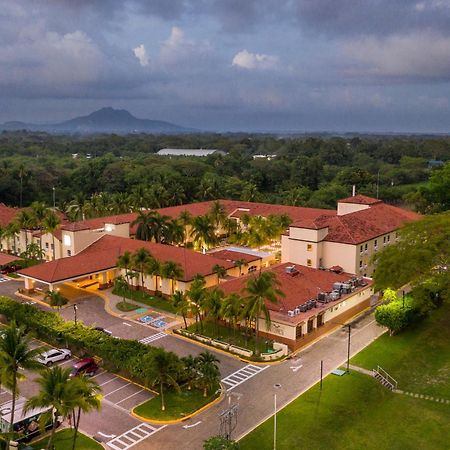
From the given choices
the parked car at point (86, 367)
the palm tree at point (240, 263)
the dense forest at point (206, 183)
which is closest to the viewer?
the parked car at point (86, 367)

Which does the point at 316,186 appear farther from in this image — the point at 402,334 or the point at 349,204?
the point at 402,334

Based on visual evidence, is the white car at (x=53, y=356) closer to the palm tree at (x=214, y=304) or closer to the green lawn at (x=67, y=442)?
the green lawn at (x=67, y=442)

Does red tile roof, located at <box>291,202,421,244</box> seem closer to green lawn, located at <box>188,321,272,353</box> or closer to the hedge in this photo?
green lawn, located at <box>188,321,272,353</box>

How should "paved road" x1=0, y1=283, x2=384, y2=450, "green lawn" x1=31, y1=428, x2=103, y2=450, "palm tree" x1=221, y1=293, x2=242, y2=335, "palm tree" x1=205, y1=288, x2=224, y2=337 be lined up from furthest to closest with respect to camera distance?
"palm tree" x1=205, y1=288, x2=224, y2=337 < "palm tree" x1=221, y1=293, x2=242, y2=335 < "paved road" x1=0, y1=283, x2=384, y2=450 < "green lawn" x1=31, y1=428, x2=103, y2=450

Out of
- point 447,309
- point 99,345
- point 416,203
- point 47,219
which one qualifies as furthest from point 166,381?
point 416,203

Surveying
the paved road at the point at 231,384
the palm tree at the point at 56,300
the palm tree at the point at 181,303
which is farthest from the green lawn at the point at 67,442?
the palm tree at the point at 56,300

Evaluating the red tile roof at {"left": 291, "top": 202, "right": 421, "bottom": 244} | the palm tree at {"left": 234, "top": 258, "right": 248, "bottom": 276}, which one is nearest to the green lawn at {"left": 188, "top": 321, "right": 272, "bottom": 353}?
the palm tree at {"left": 234, "top": 258, "right": 248, "bottom": 276}

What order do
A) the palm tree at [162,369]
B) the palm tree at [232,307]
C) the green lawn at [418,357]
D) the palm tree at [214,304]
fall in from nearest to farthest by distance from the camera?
1. the palm tree at [162,369]
2. the green lawn at [418,357]
3. the palm tree at [232,307]
4. the palm tree at [214,304]
